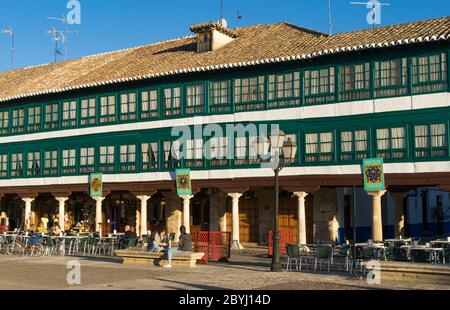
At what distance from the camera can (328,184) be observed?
25234 millimetres

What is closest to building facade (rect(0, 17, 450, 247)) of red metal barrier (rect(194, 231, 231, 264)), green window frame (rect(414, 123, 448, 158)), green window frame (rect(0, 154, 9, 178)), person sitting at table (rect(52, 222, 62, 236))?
green window frame (rect(414, 123, 448, 158))

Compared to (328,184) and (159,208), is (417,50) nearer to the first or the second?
(328,184)

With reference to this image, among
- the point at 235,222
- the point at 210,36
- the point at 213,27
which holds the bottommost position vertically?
the point at 235,222

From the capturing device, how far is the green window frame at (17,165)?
3588 centimetres

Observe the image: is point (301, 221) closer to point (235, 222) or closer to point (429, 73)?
point (235, 222)

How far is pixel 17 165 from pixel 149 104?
10389 millimetres

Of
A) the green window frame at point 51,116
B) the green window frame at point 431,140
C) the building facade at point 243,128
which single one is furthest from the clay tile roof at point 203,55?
the green window frame at point 431,140

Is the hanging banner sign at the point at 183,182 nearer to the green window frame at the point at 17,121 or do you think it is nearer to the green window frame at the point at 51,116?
the green window frame at the point at 51,116

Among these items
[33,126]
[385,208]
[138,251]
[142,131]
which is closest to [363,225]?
[385,208]

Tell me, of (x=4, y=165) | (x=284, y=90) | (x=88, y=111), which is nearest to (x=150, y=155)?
(x=88, y=111)

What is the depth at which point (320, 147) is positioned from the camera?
25609 mm

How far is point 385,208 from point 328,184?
699 centimetres

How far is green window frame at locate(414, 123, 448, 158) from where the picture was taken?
899 inches
